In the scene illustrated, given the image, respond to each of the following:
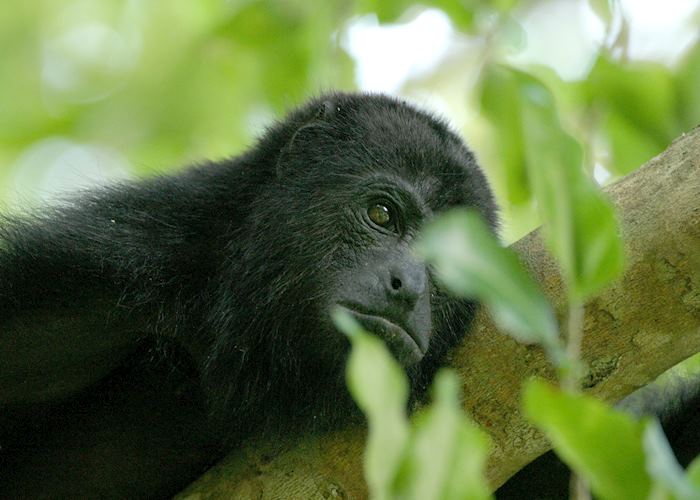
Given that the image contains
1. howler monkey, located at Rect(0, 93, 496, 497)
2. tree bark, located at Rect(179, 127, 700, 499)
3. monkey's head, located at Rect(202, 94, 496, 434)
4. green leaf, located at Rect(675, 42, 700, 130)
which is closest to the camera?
tree bark, located at Rect(179, 127, 700, 499)

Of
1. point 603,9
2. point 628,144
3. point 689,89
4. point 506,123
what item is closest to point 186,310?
point 506,123

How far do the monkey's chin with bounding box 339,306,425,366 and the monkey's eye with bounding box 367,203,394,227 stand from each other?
0.48 meters

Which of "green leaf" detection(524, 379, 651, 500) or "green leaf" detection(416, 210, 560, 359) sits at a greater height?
"green leaf" detection(416, 210, 560, 359)

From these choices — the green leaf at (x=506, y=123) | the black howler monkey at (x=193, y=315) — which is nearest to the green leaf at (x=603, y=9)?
the green leaf at (x=506, y=123)

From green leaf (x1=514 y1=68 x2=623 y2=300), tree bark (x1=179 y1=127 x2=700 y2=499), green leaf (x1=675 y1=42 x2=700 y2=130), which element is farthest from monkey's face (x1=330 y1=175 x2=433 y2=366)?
green leaf (x1=514 y1=68 x2=623 y2=300)

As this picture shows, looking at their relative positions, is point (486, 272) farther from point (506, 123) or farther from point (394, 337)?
point (506, 123)

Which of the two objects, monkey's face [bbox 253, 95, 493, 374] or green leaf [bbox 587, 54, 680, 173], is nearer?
monkey's face [bbox 253, 95, 493, 374]

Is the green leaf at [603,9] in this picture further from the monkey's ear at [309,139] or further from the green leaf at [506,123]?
the monkey's ear at [309,139]

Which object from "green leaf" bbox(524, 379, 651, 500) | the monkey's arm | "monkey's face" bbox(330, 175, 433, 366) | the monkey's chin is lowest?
"green leaf" bbox(524, 379, 651, 500)

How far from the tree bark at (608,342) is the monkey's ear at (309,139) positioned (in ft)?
3.35

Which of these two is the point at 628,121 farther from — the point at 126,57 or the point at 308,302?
the point at 126,57

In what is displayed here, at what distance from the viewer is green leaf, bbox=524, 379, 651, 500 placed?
1309 millimetres

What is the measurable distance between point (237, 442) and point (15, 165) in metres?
5.05

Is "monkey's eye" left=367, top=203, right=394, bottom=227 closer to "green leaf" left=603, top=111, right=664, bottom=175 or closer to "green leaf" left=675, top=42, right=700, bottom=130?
"green leaf" left=603, top=111, right=664, bottom=175
